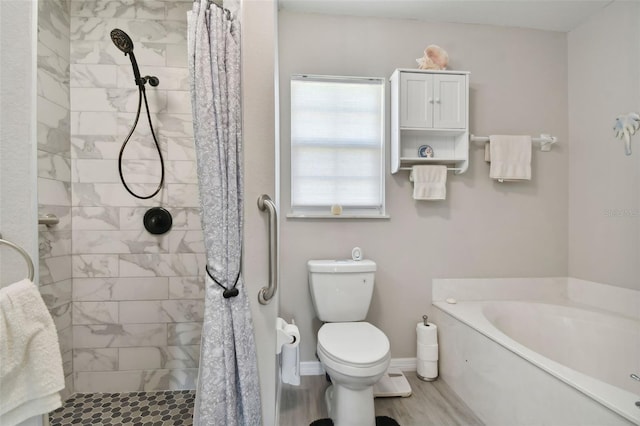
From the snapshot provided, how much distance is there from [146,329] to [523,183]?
292 cm

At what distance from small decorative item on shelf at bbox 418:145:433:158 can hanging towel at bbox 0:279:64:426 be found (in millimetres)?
2123

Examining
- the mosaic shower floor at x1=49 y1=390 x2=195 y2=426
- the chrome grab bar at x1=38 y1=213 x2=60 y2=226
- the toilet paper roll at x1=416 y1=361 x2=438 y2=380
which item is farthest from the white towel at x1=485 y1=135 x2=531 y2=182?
the chrome grab bar at x1=38 y1=213 x2=60 y2=226

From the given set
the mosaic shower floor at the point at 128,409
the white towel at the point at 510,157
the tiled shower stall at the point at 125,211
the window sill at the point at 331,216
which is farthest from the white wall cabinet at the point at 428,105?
the mosaic shower floor at the point at 128,409

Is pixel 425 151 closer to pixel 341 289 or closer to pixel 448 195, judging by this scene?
pixel 448 195

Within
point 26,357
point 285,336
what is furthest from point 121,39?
point 285,336

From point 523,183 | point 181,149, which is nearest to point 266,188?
point 181,149

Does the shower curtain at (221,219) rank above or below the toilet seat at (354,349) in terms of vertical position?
above

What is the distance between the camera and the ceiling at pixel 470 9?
197 centimetres

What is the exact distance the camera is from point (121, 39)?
58.2 inches

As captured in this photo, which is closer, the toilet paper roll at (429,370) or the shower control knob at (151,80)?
the shower control knob at (151,80)

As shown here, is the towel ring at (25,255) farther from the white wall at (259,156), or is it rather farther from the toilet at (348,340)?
the toilet at (348,340)

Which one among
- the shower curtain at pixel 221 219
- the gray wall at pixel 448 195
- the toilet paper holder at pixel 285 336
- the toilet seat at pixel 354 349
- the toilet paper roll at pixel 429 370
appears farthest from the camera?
the gray wall at pixel 448 195

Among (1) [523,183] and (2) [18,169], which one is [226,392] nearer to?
(2) [18,169]

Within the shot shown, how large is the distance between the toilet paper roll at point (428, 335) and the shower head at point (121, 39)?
8.24 ft
